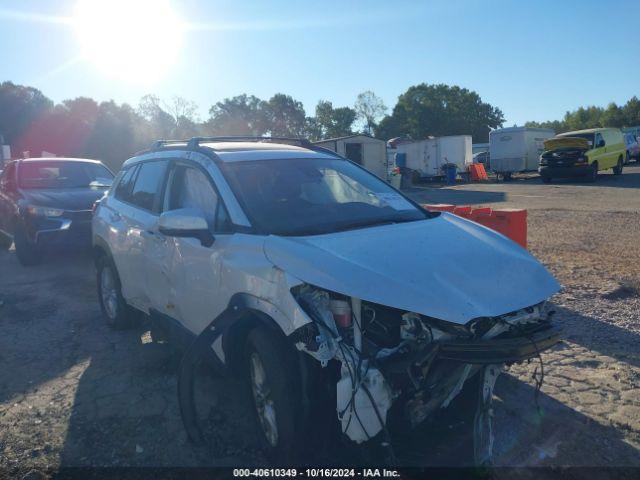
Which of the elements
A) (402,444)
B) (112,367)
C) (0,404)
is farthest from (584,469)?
(0,404)

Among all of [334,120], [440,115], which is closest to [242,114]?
[334,120]

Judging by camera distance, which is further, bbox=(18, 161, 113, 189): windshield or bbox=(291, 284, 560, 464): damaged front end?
bbox=(18, 161, 113, 189): windshield

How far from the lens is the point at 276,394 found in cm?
285

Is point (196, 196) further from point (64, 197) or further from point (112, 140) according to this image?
point (112, 140)

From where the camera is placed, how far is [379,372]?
8.70ft

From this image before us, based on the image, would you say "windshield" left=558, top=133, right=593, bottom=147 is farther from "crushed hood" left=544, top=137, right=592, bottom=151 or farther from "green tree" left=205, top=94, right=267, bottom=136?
"green tree" left=205, top=94, right=267, bottom=136

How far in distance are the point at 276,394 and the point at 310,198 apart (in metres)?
1.49

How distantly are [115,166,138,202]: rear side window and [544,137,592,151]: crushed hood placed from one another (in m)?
22.7

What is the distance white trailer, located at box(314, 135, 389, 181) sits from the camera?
Answer: 89.6ft

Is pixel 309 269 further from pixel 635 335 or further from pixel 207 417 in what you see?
pixel 635 335

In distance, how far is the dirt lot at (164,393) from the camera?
3307 millimetres

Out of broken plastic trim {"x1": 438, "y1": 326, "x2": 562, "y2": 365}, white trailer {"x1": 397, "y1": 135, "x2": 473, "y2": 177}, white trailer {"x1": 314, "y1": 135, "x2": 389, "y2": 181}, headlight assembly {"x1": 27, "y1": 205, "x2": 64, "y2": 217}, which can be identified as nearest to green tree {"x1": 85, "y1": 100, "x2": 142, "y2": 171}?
white trailer {"x1": 314, "y1": 135, "x2": 389, "y2": 181}

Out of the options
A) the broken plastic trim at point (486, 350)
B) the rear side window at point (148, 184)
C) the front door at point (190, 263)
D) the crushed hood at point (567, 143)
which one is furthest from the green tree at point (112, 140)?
the broken plastic trim at point (486, 350)

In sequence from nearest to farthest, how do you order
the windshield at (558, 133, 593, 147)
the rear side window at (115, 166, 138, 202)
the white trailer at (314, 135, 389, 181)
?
the rear side window at (115, 166, 138, 202) → the windshield at (558, 133, 593, 147) → the white trailer at (314, 135, 389, 181)
